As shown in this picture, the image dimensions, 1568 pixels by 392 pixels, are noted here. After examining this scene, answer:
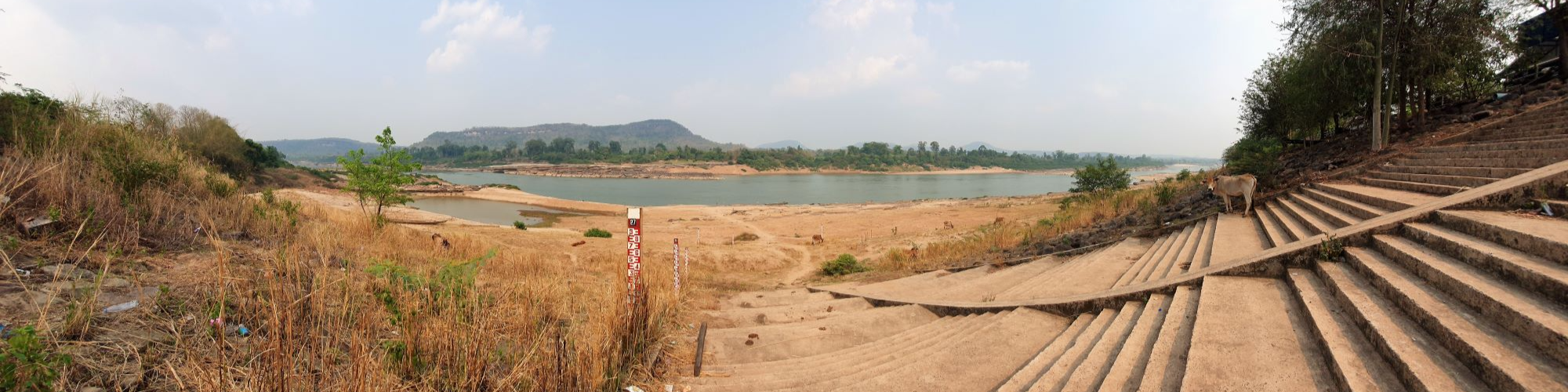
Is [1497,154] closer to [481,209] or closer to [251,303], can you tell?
[251,303]

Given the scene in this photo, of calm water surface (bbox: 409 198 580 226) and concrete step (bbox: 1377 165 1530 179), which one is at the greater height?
concrete step (bbox: 1377 165 1530 179)

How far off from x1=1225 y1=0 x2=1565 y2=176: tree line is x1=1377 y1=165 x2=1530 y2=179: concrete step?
388cm

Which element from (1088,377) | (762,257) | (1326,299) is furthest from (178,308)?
(762,257)

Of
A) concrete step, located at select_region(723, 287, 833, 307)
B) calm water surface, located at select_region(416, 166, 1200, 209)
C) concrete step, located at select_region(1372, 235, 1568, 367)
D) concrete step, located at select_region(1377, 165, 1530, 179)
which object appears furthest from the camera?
calm water surface, located at select_region(416, 166, 1200, 209)

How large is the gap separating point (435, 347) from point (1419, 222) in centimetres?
764

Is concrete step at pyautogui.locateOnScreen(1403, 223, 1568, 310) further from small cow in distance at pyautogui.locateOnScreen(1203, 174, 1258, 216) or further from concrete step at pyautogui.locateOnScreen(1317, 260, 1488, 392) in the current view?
small cow in distance at pyautogui.locateOnScreen(1203, 174, 1258, 216)

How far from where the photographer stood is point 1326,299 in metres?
3.84

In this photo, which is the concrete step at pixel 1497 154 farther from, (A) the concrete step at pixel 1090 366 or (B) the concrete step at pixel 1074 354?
(A) the concrete step at pixel 1090 366

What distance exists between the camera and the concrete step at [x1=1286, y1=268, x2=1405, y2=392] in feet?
8.67

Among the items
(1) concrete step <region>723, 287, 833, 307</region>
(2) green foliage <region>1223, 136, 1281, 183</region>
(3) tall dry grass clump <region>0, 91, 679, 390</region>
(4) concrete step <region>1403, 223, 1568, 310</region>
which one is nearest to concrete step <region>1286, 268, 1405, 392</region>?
(4) concrete step <region>1403, 223, 1568, 310</region>

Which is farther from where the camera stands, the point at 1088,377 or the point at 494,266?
the point at 494,266

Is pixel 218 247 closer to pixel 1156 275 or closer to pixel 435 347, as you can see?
pixel 435 347

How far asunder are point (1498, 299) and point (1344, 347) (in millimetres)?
735

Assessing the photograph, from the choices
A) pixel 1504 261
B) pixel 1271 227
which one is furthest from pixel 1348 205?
pixel 1504 261
